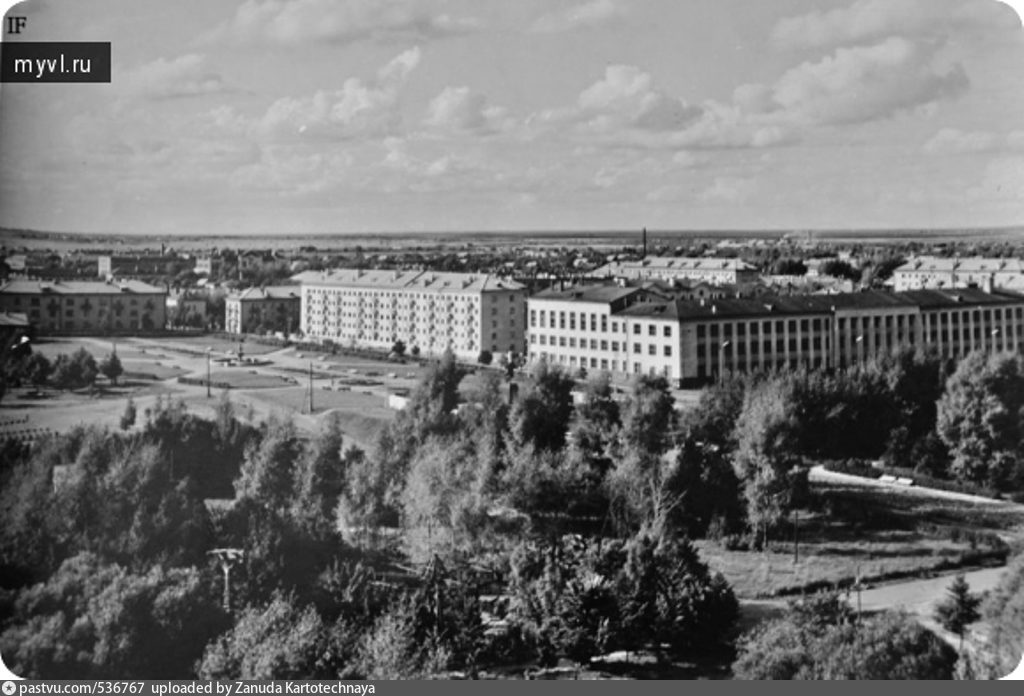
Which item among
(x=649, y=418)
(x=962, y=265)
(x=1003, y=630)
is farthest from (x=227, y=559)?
(x=962, y=265)

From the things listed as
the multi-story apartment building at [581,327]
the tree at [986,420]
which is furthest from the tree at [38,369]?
the tree at [986,420]

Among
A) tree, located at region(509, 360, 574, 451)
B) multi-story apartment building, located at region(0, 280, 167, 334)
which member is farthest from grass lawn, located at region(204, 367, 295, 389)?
tree, located at region(509, 360, 574, 451)

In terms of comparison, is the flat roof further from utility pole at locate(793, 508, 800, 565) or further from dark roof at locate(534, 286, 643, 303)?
utility pole at locate(793, 508, 800, 565)

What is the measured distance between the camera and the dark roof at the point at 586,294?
269 inches

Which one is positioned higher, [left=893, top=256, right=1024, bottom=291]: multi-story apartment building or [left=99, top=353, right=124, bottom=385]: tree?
[left=893, top=256, right=1024, bottom=291]: multi-story apartment building

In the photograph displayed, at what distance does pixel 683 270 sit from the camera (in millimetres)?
8195

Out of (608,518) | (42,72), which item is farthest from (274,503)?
(42,72)

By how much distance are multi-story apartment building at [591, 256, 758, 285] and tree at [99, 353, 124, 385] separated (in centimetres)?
268

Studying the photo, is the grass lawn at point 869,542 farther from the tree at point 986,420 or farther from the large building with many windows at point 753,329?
the large building with many windows at point 753,329

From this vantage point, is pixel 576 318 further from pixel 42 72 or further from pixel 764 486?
pixel 42 72

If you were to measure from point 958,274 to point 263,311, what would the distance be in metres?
4.45

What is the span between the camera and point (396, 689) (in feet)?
16.0

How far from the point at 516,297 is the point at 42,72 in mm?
2644

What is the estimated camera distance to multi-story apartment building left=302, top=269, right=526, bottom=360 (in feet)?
22.2
